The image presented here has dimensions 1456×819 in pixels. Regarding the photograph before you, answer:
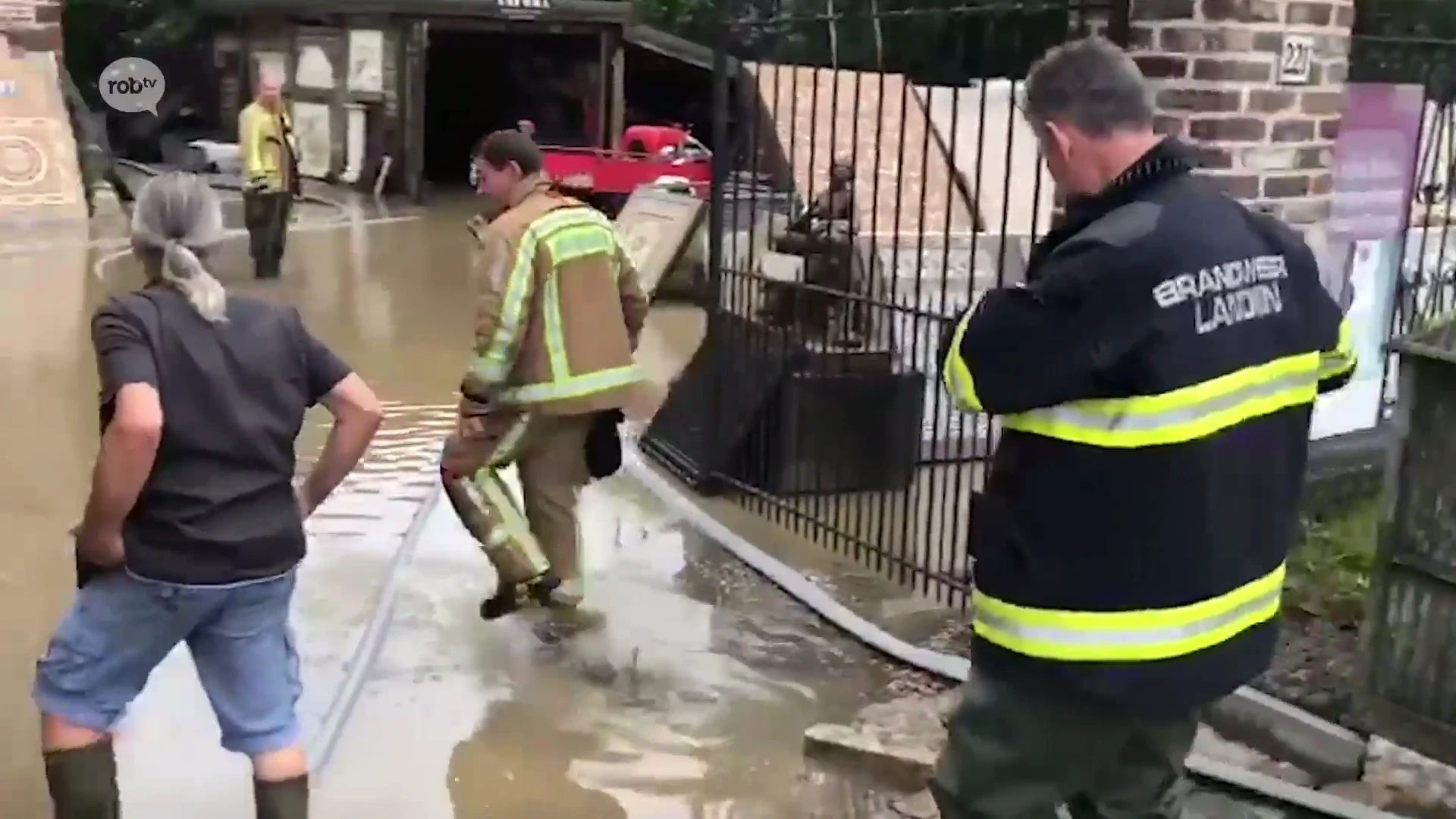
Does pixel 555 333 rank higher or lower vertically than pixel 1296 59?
lower

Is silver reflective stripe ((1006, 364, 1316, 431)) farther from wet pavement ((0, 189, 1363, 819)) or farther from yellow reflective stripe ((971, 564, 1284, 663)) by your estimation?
wet pavement ((0, 189, 1363, 819))

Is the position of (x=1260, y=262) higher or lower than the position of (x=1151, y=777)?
higher

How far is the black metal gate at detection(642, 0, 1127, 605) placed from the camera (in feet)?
21.0

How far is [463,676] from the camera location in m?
4.91

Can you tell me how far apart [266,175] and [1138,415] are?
36.5 feet

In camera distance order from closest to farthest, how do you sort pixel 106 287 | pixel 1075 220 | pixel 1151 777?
pixel 1075 220 < pixel 1151 777 < pixel 106 287

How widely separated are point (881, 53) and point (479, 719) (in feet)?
13.9

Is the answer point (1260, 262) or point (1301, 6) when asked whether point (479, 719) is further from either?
point (1301, 6)

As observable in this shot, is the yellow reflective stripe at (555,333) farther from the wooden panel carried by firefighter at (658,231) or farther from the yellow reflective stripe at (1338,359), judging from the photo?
the wooden panel carried by firefighter at (658,231)

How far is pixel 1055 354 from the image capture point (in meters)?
2.51

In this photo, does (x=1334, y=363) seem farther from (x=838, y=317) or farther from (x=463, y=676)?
(x=838, y=317)

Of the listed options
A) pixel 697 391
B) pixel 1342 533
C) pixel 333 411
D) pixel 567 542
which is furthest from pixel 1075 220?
pixel 697 391

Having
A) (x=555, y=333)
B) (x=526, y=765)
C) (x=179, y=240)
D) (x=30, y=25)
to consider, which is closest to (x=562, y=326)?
(x=555, y=333)

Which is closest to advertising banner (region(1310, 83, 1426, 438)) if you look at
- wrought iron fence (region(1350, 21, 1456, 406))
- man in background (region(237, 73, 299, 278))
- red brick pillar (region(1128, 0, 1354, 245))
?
wrought iron fence (region(1350, 21, 1456, 406))
